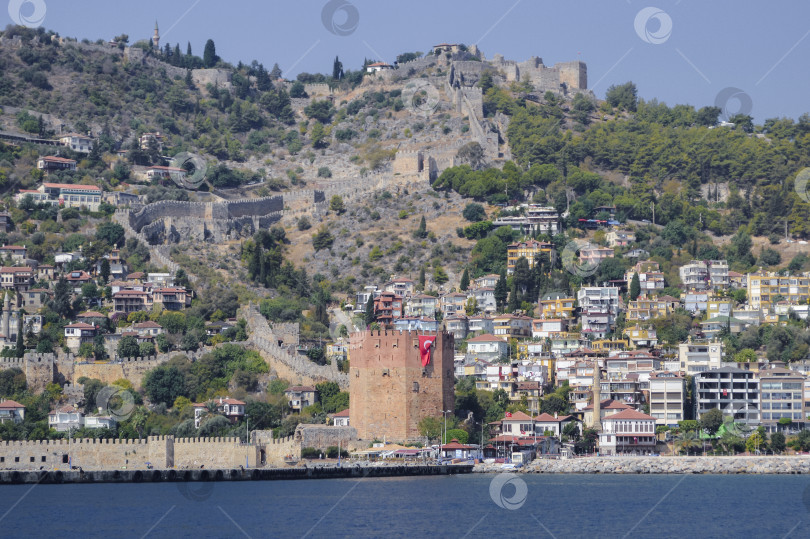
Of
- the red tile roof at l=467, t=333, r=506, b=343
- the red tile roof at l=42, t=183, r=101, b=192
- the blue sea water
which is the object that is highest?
the red tile roof at l=42, t=183, r=101, b=192

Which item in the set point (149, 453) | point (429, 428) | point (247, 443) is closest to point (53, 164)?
point (149, 453)

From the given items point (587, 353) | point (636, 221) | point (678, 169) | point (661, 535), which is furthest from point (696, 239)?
point (661, 535)

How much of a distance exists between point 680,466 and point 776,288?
968 inches

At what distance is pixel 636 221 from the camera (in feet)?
320

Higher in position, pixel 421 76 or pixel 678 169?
pixel 421 76

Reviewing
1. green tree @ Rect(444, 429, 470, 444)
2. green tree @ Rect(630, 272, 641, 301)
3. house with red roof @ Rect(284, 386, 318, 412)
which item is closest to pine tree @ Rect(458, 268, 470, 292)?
green tree @ Rect(630, 272, 641, 301)

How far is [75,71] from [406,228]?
36447 mm

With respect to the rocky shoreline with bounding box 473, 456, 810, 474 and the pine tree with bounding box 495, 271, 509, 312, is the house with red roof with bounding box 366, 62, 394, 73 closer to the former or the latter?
the pine tree with bounding box 495, 271, 509, 312

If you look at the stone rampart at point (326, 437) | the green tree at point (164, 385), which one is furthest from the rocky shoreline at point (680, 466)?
the green tree at point (164, 385)

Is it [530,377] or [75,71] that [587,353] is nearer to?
[530,377]

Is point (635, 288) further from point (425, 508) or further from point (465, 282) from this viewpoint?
point (425, 508)

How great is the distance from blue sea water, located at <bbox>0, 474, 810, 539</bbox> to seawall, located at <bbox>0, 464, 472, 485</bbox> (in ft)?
2.16

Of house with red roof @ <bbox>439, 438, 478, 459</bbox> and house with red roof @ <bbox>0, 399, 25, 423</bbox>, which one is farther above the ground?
house with red roof @ <bbox>0, 399, 25, 423</bbox>

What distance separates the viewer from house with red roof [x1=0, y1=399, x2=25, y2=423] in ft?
210
